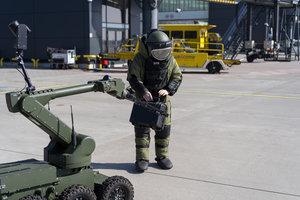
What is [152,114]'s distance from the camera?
3.94 metres

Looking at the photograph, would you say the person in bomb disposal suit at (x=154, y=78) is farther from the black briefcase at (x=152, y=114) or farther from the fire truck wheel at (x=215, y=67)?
the fire truck wheel at (x=215, y=67)

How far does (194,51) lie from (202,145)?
1538 centimetres

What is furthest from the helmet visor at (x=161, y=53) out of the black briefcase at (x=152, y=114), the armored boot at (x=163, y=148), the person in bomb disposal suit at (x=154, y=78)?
the armored boot at (x=163, y=148)

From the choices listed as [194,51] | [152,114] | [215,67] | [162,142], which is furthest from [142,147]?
[194,51]

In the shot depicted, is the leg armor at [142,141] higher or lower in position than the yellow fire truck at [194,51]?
lower

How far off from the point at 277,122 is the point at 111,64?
18647mm

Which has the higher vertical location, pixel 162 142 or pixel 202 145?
pixel 162 142

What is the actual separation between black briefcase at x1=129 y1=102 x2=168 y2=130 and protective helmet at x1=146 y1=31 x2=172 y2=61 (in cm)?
79

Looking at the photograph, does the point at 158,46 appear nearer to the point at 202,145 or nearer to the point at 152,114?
A: the point at 152,114

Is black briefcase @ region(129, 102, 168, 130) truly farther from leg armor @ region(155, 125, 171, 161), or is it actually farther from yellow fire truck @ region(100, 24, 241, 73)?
yellow fire truck @ region(100, 24, 241, 73)

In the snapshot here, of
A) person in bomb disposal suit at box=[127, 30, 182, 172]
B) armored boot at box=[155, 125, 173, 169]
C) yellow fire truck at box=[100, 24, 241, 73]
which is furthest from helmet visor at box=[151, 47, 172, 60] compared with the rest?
yellow fire truck at box=[100, 24, 241, 73]

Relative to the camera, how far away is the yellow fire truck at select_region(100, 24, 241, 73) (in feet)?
66.3

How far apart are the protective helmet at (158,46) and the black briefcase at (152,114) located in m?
0.79

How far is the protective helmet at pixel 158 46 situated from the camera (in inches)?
177
